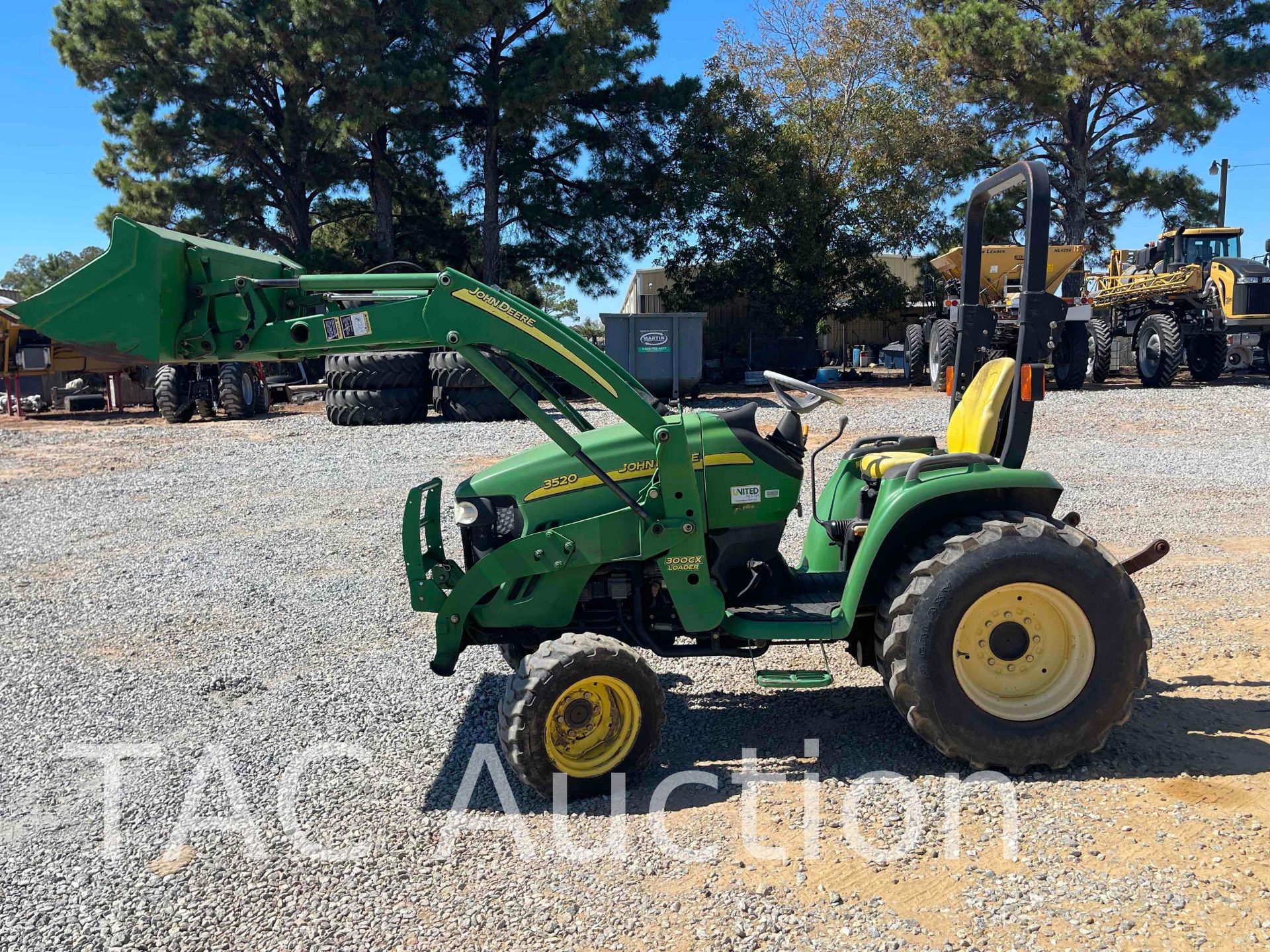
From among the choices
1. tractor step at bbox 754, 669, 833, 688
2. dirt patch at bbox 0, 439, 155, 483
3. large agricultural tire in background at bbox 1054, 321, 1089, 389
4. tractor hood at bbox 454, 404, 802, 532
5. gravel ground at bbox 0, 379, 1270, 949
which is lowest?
gravel ground at bbox 0, 379, 1270, 949

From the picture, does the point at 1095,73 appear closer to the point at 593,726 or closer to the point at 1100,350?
the point at 1100,350

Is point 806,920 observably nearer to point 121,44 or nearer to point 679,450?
point 679,450

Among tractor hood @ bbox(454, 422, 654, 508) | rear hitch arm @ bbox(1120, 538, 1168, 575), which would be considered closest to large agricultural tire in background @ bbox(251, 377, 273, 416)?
tractor hood @ bbox(454, 422, 654, 508)

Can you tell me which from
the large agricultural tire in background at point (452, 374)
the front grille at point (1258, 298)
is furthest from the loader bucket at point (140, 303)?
the front grille at point (1258, 298)

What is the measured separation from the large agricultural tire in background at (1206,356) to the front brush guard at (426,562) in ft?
68.2

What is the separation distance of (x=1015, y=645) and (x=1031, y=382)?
43.6 inches

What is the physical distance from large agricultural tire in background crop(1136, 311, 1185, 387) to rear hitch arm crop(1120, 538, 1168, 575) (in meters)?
17.9

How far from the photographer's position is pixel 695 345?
63.9 feet

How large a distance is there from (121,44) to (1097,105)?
84.6 ft

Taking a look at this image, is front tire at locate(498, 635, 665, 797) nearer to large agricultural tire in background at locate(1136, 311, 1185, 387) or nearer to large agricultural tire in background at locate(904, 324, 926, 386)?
large agricultural tire in background at locate(1136, 311, 1185, 387)

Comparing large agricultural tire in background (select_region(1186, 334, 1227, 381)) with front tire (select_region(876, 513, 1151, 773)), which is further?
large agricultural tire in background (select_region(1186, 334, 1227, 381))

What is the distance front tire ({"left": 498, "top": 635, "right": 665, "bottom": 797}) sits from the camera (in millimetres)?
3725

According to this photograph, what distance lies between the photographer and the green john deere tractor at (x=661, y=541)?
150 inches

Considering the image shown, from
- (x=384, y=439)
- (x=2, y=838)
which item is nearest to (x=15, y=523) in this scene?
(x=384, y=439)
